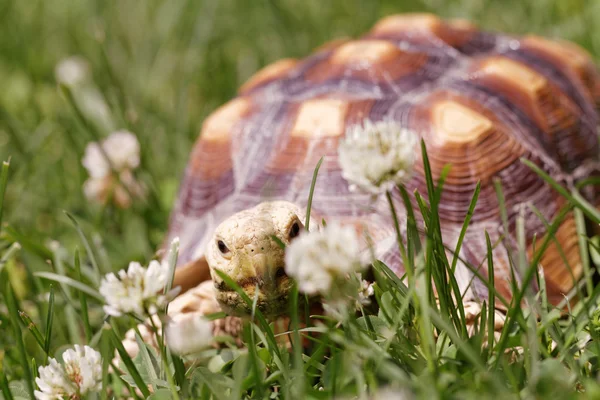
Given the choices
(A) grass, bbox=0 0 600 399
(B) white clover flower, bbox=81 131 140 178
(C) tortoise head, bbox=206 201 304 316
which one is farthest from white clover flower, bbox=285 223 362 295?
(B) white clover flower, bbox=81 131 140 178

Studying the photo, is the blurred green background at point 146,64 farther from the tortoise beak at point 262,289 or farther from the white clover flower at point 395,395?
the white clover flower at point 395,395

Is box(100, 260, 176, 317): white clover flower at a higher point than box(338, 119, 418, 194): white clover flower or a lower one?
lower

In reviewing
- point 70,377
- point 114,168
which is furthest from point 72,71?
point 70,377

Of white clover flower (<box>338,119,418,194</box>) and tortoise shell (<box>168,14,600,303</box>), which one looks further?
tortoise shell (<box>168,14,600,303</box>)

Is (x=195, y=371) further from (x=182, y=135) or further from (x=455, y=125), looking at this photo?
(x=182, y=135)

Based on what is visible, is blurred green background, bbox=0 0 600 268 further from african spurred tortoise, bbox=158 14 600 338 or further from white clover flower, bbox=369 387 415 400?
white clover flower, bbox=369 387 415 400

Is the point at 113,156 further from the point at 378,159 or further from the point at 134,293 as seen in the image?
the point at 378,159

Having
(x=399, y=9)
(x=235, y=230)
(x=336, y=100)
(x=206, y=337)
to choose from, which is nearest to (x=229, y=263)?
(x=235, y=230)
